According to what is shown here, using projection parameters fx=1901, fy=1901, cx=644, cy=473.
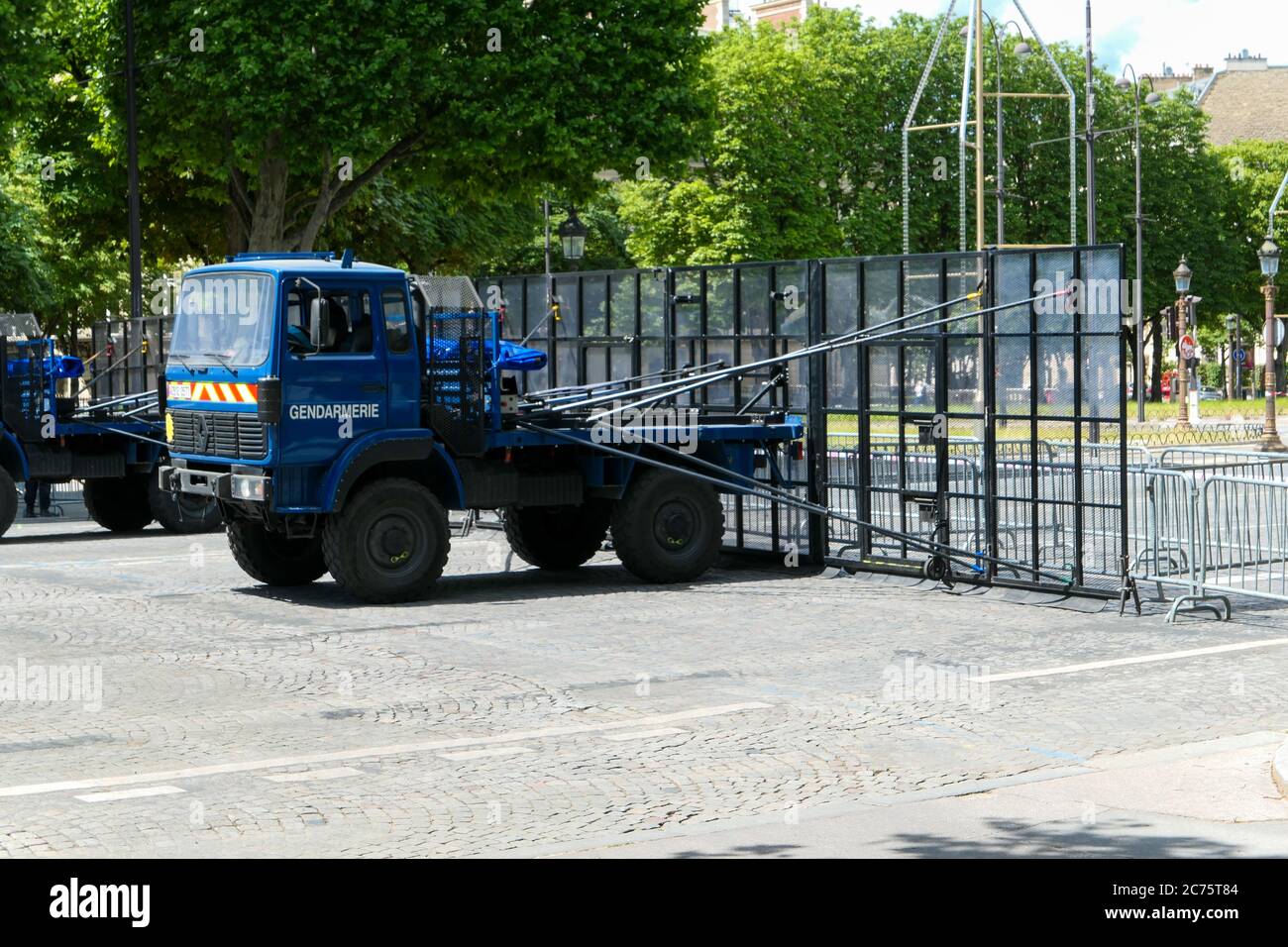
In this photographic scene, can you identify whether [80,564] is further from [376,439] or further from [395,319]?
[395,319]

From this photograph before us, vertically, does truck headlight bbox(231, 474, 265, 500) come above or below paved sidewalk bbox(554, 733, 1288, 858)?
above

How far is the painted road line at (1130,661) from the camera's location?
40.2 feet

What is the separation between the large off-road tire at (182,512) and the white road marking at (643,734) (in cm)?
1441

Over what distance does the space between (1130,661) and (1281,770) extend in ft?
13.8

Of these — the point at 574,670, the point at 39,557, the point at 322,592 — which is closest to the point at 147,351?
the point at 39,557

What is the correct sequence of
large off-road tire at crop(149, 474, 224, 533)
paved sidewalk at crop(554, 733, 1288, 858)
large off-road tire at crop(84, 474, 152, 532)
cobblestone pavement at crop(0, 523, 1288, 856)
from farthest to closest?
large off-road tire at crop(84, 474, 152, 532) < large off-road tire at crop(149, 474, 224, 533) < cobblestone pavement at crop(0, 523, 1288, 856) < paved sidewalk at crop(554, 733, 1288, 858)

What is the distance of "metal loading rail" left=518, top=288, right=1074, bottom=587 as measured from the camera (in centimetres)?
1688

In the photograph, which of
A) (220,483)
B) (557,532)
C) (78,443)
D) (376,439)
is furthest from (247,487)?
(78,443)

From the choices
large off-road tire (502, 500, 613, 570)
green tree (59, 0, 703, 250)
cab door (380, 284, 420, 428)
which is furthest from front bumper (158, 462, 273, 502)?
green tree (59, 0, 703, 250)

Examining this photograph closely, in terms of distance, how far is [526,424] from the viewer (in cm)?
1733

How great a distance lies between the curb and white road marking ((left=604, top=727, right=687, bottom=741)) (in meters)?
3.13

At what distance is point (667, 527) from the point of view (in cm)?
1794

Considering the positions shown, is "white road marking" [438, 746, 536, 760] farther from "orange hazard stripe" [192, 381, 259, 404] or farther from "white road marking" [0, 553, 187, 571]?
"white road marking" [0, 553, 187, 571]

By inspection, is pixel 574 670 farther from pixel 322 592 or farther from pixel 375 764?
pixel 322 592
